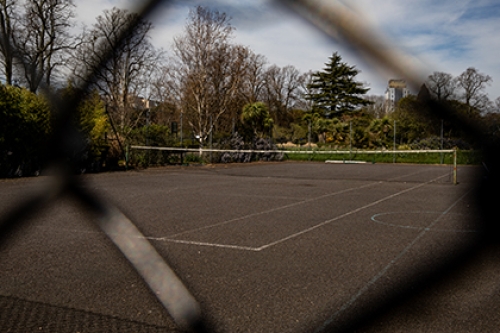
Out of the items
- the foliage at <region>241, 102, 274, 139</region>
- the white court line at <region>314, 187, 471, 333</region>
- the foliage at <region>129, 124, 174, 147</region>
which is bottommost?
the white court line at <region>314, 187, 471, 333</region>

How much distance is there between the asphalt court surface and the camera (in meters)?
3.04

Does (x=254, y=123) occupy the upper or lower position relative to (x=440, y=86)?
upper

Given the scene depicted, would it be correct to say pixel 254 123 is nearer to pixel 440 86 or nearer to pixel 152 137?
pixel 152 137

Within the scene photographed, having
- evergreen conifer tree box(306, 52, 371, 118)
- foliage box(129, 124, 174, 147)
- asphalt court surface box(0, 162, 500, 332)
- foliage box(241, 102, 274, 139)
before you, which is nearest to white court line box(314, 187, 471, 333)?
asphalt court surface box(0, 162, 500, 332)

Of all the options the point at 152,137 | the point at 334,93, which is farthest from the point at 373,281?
the point at 152,137

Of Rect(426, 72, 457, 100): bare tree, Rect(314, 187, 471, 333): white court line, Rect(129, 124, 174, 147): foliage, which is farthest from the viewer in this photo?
Rect(129, 124, 174, 147): foliage

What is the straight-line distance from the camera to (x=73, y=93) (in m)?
1.03

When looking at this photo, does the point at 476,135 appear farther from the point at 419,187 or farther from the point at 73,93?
the point at 419,187

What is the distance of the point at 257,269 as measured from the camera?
4395mm

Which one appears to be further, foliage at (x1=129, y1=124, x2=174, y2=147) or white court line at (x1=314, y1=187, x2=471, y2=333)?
foliage at (x1=129, y1=124, x2=174, y2=147)

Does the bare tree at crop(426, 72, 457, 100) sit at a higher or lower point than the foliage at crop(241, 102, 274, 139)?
lower

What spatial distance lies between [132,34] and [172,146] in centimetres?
2354

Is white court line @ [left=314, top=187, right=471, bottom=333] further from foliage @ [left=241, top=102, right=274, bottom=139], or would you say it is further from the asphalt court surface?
foliage @ [left=241, top=102, right=274, bottom=139]

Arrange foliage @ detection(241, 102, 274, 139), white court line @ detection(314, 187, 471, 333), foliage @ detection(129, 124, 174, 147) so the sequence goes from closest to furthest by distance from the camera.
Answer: white court line @ detection(314, 187, 471, 333)
foliage @ detection(129, 124, 174, 147)
foliage @ detection(241, 102, 274, 139)
